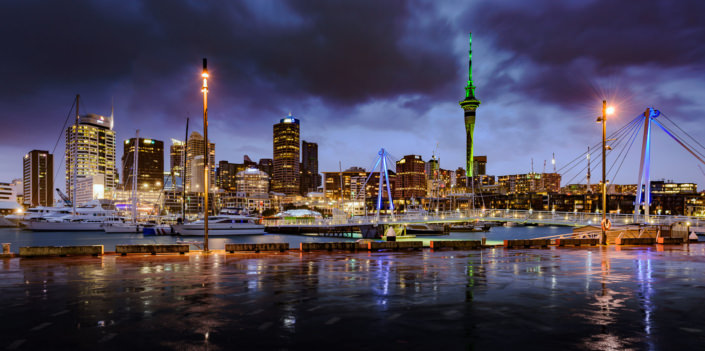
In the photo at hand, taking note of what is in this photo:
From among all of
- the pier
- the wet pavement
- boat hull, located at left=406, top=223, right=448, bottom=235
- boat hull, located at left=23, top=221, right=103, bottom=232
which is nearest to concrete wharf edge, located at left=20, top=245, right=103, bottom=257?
the wet pavement

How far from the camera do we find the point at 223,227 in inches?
3784

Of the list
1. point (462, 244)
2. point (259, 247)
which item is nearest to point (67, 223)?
point (259, 247)

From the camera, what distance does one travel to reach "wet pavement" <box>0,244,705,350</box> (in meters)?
9.30

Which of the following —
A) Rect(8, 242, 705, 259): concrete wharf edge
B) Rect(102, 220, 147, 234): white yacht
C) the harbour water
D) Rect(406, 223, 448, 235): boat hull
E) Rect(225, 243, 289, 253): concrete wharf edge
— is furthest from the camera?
Rect(406, 223, 448, 235): boat hull

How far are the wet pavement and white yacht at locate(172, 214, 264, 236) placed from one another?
7441cm

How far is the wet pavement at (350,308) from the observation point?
9297 millimetres

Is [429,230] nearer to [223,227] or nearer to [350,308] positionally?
[223,227]

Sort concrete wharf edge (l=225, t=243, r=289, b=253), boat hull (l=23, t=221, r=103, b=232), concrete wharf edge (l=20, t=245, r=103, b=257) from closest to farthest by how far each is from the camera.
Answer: concrete wharf edge (l=20, t=245, r=103, b=257)
concrete wharf edge (l=225, t=243, r=289, b=253)
boat hull (l=23, t=221, r=103, b=232)

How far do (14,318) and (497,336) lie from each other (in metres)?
12.1

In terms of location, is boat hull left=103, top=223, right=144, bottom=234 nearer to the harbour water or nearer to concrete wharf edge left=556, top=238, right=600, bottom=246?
the harbour water

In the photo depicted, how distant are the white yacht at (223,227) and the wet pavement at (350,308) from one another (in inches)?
2929

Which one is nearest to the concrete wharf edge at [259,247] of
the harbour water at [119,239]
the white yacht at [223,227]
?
the harbour water at [119,239]

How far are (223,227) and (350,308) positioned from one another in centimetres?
8864

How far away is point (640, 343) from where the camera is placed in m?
9.11
